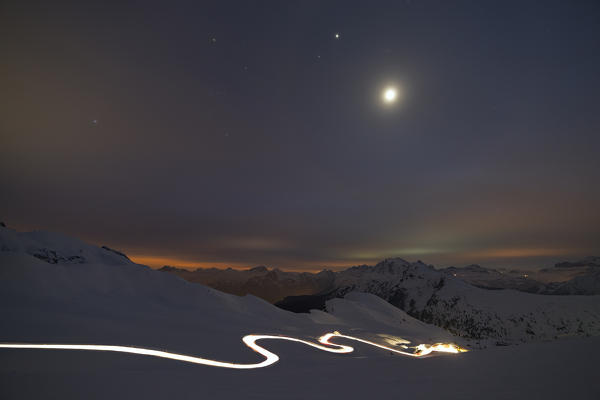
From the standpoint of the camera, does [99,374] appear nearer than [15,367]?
Yes

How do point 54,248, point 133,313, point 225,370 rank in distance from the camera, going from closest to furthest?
point 225,370 < point 133,313 < point 54,248

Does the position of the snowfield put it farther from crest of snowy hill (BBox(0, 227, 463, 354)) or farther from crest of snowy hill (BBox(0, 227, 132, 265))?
crest of snowy hill (BBox(0, 227, 132, 265))

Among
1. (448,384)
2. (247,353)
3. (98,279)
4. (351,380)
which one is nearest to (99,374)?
(351,380)

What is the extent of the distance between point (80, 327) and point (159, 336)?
5278 mm

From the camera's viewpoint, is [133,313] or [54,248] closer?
[133,313]

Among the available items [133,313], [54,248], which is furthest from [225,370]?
[54,248]

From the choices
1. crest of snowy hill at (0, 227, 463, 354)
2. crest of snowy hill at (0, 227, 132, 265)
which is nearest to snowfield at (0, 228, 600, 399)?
crest of snowy hill at (0, 227, 463, 354)

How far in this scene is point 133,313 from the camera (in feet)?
95.2

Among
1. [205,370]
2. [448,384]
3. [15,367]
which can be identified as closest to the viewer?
[448,384]

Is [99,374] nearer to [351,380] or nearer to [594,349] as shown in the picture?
[351,380]

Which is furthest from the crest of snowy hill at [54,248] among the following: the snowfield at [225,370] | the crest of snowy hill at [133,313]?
the snowfield at [225,370]

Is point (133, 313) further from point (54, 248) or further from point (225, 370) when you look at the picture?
point (54, 248)

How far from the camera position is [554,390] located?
7.01 meters

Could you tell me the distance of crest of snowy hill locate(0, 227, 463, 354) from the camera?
61.6 ft
